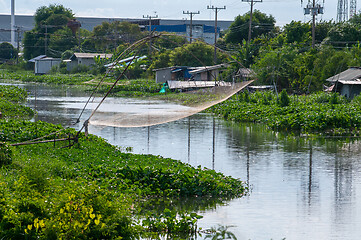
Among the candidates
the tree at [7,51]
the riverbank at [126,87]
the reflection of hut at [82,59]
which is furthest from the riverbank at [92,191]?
the tree at [7,51]

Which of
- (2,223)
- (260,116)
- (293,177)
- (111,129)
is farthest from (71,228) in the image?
(260,116)

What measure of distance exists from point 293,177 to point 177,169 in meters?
3.56

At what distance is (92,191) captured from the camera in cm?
666

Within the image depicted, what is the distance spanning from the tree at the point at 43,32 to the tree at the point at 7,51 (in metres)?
3.49

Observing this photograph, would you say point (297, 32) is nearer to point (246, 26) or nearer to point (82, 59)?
point (246, 26)

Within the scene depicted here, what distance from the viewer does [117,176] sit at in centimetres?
998

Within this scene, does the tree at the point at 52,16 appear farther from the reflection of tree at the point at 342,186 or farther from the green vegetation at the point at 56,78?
the reflection of tree at the point at 342,186

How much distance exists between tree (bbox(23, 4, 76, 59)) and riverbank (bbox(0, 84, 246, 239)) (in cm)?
6246

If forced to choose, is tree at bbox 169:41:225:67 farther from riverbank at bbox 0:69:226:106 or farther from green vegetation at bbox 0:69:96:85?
green vegetation at bbox 0:69:96:85

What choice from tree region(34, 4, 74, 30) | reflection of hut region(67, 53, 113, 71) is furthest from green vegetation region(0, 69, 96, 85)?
tree region(34, 4, 74, 30)

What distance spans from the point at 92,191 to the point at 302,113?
1575cm

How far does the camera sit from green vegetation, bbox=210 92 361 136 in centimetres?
2006

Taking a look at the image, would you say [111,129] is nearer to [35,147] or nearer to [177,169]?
[35,147]

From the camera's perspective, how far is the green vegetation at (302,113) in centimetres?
2006
